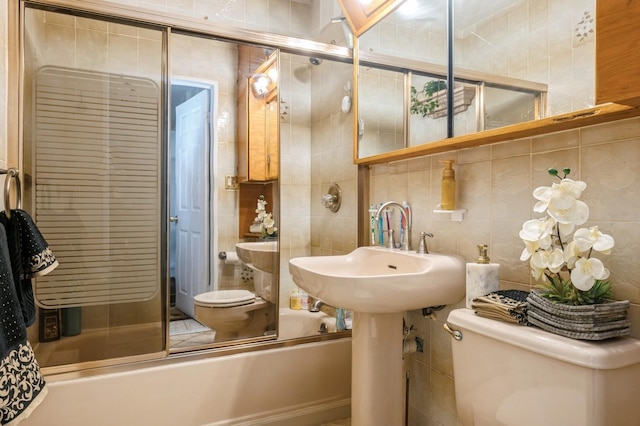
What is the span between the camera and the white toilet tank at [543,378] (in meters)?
0.87

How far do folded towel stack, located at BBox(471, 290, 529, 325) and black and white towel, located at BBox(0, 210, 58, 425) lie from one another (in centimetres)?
126

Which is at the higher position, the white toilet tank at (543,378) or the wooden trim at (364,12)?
the wooden trim at (364,12)

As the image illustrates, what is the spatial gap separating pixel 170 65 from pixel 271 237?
0.93 m

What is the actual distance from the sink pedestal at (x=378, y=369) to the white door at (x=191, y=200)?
2.61ft

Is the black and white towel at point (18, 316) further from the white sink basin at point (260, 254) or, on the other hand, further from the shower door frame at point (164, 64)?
the white sink basin at point (260, 254)

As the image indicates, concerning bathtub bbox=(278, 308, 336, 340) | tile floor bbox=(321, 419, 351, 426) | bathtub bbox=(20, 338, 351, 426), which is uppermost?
bathtub bbox=(278, 308, 336, 340)

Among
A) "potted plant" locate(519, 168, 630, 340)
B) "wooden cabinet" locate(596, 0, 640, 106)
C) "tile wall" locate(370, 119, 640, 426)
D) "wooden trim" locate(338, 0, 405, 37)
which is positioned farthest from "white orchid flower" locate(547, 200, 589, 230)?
"wooden trim" locate(338, 0, 405, 37)

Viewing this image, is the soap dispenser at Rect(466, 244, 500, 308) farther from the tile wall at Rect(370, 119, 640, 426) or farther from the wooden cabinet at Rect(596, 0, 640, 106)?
the wooden cabinet at Rect(596, 0, 640, 106)

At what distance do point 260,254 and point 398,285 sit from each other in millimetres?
899

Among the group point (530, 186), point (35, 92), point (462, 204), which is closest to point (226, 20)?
point (35, 92)

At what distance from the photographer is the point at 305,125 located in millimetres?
2223

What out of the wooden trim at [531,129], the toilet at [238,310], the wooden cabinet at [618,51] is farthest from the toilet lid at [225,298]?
the wooden cabinet at [618,51]

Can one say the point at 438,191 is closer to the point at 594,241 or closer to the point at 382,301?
the point at 382,301

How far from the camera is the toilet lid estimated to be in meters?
1.89
